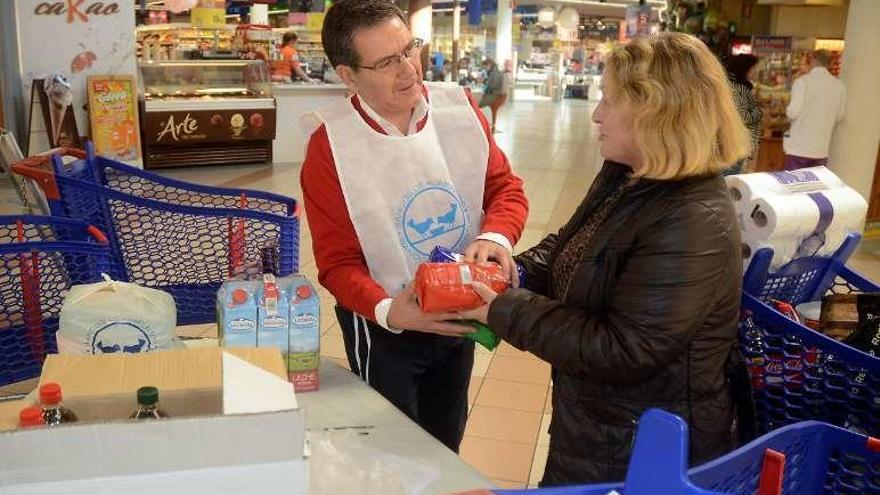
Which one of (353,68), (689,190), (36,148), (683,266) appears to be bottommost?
(36,148)

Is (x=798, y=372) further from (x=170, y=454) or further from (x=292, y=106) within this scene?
(x=292, y=106)

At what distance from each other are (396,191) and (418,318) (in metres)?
0.38

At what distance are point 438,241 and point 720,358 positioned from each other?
749mm

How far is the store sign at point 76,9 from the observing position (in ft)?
24.2

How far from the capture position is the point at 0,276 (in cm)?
193

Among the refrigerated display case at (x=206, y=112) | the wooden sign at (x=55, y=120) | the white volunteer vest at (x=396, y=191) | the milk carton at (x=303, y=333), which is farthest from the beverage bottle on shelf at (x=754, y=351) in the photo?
the refrigerated display case at (x=206, y=112)

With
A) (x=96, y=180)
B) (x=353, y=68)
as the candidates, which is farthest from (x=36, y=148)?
(x=353, y=68)

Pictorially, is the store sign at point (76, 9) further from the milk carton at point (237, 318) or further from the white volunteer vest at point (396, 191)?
the milk carton at point (237, 318)

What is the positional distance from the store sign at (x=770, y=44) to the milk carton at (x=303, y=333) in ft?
32.1

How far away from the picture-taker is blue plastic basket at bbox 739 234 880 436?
1482 millimetres

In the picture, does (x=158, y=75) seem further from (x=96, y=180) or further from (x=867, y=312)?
(x=867, y=312)

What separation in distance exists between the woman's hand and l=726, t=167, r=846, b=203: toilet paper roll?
59 cm

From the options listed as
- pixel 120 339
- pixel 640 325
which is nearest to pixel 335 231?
pixel 120 339

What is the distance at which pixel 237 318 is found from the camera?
1.66 meters
